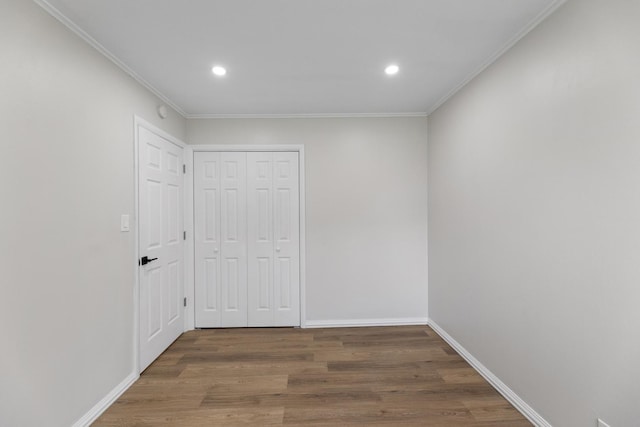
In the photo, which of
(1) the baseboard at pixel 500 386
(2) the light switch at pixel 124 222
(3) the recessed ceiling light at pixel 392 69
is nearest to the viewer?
(1) the baseboard at pixel 500 386

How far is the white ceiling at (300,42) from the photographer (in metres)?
1.61

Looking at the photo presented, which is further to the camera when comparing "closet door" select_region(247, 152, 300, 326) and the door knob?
"closet door" select_region(247, 152, 300, 326)

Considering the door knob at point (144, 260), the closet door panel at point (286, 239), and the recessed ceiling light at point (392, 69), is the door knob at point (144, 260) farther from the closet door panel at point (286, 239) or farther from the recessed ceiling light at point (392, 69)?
the recessed ceiling light at point (392, 69)

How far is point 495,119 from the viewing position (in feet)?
7.06

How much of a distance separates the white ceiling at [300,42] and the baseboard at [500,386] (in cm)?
243

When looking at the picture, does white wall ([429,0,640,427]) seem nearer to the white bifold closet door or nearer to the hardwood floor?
the hardwood floor

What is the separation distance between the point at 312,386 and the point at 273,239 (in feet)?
5.36

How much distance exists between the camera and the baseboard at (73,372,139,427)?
180 centimetres

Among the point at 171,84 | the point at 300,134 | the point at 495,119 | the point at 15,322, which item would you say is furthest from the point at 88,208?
the point at 495,119

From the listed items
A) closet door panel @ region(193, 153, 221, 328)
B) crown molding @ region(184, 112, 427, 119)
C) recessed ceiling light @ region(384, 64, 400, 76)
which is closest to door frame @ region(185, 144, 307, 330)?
closet door panel @ region(193, 153, 221, 328)

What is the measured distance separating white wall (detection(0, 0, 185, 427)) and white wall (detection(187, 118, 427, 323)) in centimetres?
145

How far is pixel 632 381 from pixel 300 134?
3126 millimetres

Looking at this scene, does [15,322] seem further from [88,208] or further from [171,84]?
[171,84]

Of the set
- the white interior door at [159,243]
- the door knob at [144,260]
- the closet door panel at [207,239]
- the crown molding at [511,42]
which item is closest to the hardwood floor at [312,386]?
the white interior door at [159,243]
